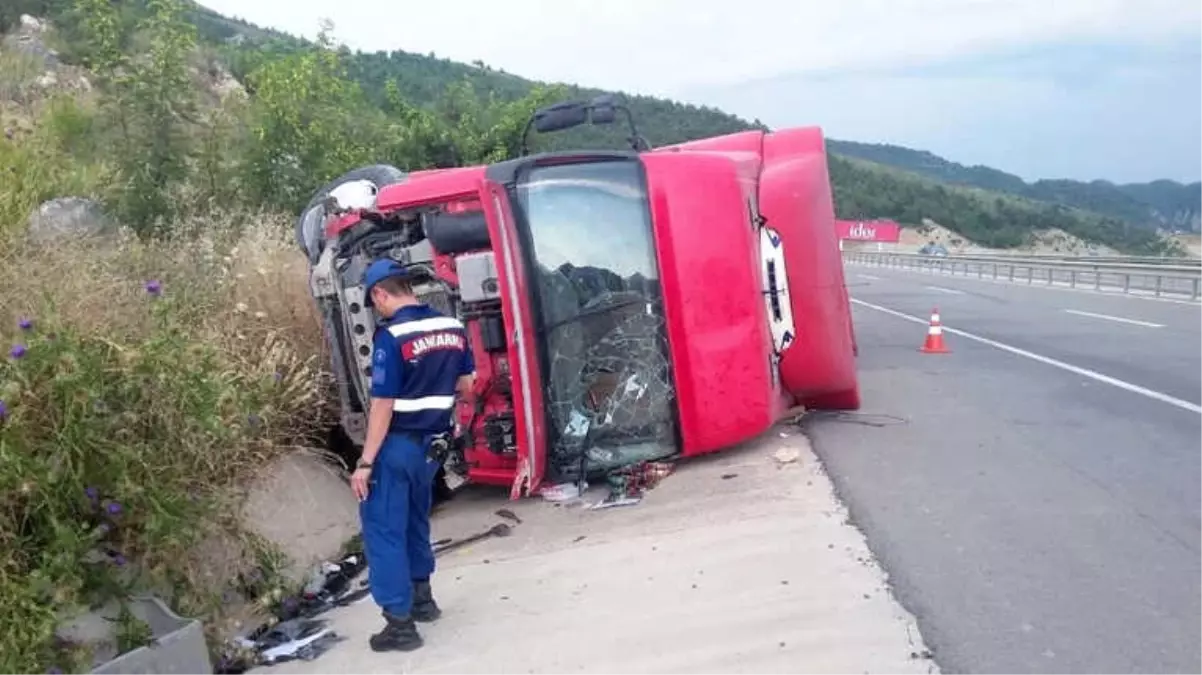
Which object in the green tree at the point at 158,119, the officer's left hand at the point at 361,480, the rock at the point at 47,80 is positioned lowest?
the officer's left hand at the point at 361,480

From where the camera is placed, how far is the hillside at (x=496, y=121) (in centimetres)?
1877

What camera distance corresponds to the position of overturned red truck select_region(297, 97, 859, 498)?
6785mm

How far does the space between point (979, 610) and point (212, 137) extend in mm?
9852

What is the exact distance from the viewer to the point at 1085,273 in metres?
31.1

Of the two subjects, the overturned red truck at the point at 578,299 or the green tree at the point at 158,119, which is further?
the green tree at the point at 158,119

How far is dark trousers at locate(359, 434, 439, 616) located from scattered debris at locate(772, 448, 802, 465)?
10.2 ft

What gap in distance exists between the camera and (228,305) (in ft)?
25.4

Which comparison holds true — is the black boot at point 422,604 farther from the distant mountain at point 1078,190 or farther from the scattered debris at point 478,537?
the distant mountain at point 1078,190

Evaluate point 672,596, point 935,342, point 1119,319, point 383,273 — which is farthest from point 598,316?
point 1119,319

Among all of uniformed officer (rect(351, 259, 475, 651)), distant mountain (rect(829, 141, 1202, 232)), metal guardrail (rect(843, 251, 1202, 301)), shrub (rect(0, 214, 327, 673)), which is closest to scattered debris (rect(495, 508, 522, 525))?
shrub (rect(0, 214, 327, 673))

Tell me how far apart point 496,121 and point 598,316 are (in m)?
15.4

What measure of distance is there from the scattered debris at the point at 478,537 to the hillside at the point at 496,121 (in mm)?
4217

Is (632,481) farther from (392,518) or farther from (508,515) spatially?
(392,518)

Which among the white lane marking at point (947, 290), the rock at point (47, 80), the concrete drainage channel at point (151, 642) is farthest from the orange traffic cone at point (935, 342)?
the white lane marking at point (947, 290)
